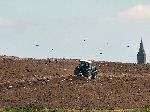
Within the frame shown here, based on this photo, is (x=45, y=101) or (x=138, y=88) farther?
(x=138, y=88)

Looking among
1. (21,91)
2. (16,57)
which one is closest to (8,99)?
(21,91)

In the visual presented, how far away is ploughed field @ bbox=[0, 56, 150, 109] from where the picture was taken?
33.8 metres

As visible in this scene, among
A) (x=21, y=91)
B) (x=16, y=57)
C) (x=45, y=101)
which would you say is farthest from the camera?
(x=16, y=57)

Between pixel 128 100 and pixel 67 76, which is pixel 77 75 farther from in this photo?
pixel 128 100

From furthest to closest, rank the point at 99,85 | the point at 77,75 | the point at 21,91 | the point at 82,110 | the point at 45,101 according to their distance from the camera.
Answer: the point at 77,75
the point at 99,85
the point at 21,91
the point at 45,101
the point at 82,110

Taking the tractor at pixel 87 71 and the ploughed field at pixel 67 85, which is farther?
the tractor at pixel 87 71

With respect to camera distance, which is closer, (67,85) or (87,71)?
(67,85)

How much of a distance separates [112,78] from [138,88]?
4.21 meters

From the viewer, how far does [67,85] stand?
3959 centimetres

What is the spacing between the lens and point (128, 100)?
35.6 meters

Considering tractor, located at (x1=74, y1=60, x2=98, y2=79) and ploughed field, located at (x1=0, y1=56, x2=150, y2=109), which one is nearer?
ploughed field, located at (x1=0, y1=56, x2=150, y2=109)

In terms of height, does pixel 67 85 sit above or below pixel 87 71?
below

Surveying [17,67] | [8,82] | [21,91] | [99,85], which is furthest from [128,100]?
[17,67]

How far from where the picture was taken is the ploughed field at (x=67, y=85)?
33.8 metres
